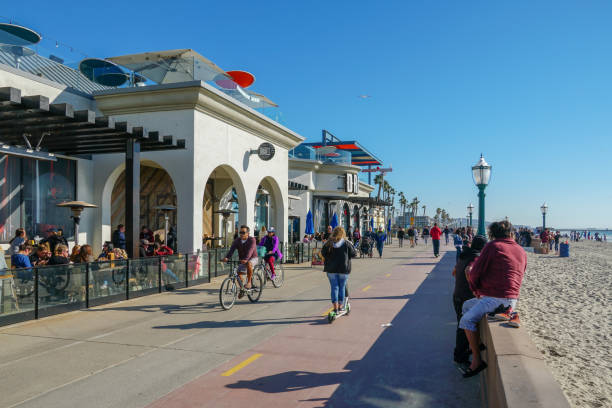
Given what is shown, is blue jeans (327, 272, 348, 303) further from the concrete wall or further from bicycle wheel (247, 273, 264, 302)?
the concrete wall

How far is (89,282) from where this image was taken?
9227 millimetres

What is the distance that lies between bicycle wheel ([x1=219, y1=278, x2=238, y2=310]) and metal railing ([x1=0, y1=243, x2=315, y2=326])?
8.67ft

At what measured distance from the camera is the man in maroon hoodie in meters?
4.76

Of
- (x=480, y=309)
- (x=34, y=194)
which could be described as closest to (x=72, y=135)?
(x=34, y=194)

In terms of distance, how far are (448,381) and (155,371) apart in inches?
139

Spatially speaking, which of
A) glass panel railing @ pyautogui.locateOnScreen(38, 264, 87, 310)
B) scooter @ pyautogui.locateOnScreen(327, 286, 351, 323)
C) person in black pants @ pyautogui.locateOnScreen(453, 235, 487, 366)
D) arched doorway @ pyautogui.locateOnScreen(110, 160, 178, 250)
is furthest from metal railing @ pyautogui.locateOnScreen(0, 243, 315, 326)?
person in black pants @ pyautogui.locateOnScreen(453, 235, 487, 366)

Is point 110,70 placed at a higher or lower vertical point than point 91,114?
higher

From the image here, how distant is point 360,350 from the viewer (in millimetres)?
6242

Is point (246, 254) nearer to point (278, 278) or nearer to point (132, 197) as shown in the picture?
point (278, 278)

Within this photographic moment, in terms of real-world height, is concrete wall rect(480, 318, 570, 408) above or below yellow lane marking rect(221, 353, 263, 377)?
above

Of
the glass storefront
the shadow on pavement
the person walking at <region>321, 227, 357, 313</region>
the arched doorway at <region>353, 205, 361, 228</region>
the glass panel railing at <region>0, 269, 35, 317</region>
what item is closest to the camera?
the shadow on pavement

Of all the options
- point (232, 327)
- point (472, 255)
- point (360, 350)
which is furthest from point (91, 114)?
point (472, 255)

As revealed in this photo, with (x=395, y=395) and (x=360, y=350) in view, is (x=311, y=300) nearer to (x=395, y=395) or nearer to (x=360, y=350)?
(x=360, y=350)

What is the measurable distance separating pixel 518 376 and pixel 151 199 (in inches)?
646
